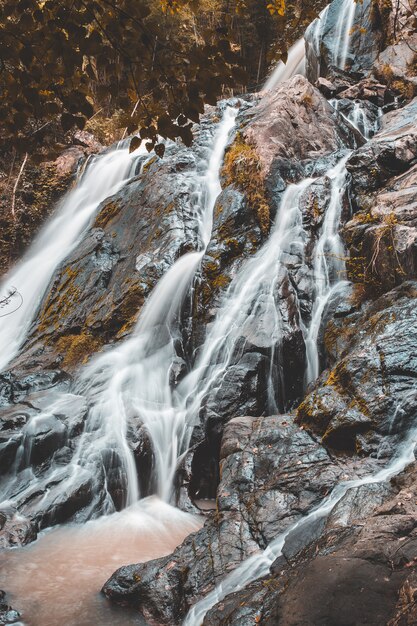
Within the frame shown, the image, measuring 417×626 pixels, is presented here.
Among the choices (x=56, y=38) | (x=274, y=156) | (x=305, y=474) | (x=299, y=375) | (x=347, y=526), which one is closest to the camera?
(x=56, y=38)

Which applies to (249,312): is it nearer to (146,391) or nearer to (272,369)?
(272,369)

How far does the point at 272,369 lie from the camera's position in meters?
6.92

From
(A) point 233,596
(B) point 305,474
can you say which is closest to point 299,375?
(B) point 305,474

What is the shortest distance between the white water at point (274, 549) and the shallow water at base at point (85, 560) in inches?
24.2

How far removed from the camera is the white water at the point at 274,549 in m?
3.67

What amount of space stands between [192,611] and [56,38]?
12.2ft

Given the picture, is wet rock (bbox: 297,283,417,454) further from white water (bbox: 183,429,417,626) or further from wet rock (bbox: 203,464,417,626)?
wet rock (bbox: 203,464,417,626)

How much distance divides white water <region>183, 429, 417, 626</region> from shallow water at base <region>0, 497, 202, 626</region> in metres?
0.61

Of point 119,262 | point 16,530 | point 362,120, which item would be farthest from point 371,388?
point 362,120

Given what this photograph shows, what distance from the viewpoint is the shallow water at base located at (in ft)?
13.4

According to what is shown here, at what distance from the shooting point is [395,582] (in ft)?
7.33

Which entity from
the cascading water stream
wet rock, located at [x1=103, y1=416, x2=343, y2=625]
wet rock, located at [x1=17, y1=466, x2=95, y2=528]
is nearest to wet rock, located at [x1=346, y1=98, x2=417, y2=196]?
the cascading water stream

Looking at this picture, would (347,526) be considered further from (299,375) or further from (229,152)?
(229,152)

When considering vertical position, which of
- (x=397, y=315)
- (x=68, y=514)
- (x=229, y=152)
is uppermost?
(x=229, y=152)
